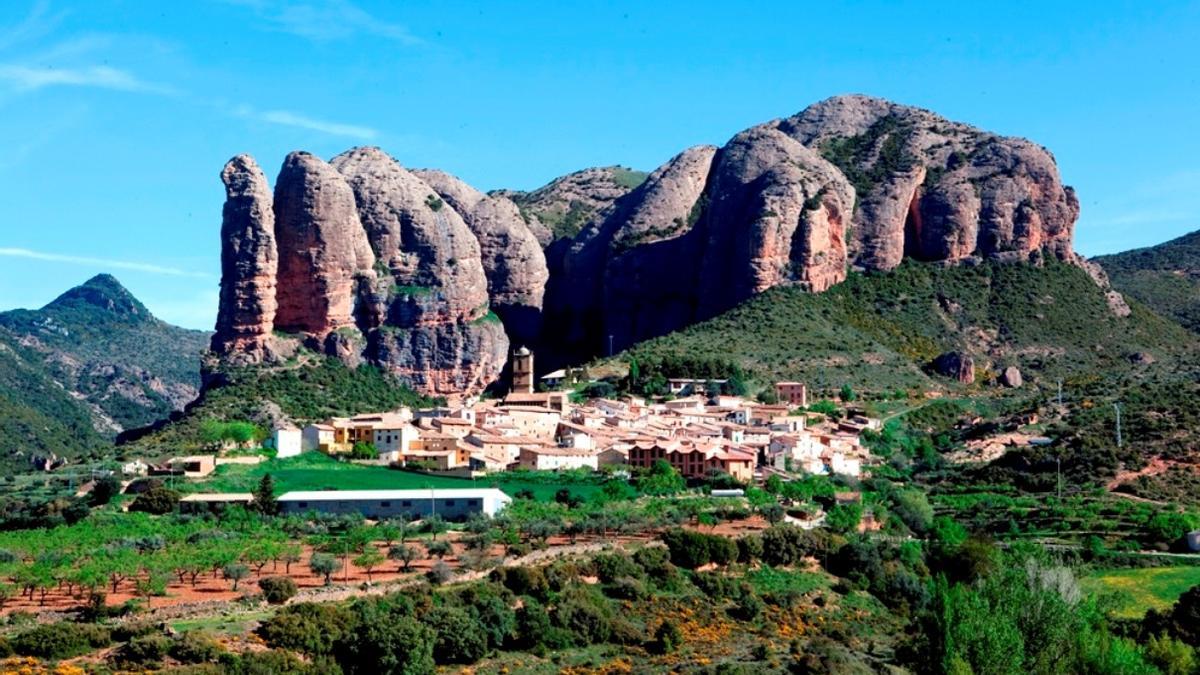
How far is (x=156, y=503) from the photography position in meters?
64.2

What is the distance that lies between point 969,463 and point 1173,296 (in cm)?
6731

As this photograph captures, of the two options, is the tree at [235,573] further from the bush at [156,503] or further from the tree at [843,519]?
the tree at [843,519]

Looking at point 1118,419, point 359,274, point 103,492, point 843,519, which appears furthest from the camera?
point 359,274

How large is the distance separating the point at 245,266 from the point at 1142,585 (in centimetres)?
6812

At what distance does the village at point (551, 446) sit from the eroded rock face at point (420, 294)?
26518 millimetres

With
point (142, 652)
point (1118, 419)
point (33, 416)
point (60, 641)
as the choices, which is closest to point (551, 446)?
point (1118, 419)

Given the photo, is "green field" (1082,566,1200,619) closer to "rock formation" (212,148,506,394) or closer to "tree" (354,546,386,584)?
"tree" (354,546,386,584)

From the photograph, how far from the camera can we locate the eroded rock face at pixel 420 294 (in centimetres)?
11875

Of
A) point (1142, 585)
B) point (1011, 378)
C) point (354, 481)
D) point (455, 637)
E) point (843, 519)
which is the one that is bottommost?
point (455, 637)

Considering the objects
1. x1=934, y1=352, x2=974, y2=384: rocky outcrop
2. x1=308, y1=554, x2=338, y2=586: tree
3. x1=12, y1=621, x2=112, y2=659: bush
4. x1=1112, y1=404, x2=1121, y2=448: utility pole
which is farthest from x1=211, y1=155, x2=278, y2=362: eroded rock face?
x1=12, y1=621, x2=112, y2=659: bush

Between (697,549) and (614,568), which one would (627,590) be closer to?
(614,568)

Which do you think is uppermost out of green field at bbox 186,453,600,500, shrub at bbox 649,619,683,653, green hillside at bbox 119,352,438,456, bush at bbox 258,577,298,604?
green hillside at bbox 119,352,438,456

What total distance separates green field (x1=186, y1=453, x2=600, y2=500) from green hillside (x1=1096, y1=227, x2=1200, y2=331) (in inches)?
3069

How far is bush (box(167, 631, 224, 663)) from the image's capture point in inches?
1593
